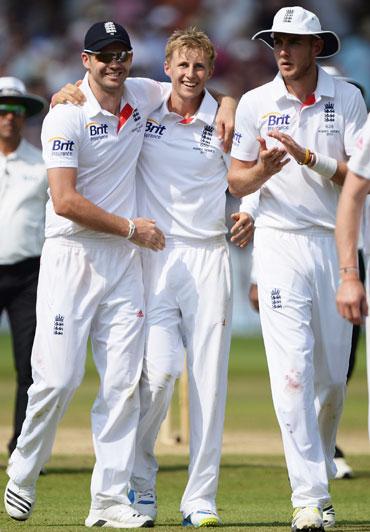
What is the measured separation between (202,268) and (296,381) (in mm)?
828

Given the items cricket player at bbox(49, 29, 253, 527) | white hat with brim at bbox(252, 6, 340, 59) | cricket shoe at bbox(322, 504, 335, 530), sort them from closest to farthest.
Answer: white hat with brim at bbox(252, 6, 340, 59)
cricket shoe at bbox(322, 504, 335, 530)
cricket player at bbox(49, 29, 253, 527)

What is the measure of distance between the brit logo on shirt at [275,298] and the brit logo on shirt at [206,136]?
902mm

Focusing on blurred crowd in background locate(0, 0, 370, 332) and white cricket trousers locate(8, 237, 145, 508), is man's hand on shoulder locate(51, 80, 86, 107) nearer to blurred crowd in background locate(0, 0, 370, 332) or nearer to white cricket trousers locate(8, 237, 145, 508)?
white cricket trousers locate(8, 237, 145, 508)

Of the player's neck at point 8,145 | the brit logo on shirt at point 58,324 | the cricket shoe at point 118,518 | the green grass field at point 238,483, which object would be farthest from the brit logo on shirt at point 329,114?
the player's neck at point 8,145

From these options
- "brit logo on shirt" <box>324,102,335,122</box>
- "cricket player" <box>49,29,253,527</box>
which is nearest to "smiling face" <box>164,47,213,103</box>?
"cricket player" <box>49,29,253,527</box>

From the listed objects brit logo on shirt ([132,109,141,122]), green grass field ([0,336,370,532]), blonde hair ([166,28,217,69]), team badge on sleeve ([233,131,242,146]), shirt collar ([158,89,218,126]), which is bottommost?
green grass field ([0,336,370,532])

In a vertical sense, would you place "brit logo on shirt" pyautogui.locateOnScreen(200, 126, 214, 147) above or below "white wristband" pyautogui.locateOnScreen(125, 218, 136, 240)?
above

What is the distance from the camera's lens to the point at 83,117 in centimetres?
654

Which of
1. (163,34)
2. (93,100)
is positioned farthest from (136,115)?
(163,34)

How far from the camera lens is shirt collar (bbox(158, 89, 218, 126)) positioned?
22.5 ft

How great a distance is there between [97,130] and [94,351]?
1092 mm

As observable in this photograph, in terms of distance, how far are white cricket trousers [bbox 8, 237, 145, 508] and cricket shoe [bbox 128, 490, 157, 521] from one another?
124 mm

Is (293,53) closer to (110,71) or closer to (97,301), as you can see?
(110,71)

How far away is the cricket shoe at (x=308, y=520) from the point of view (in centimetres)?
600
